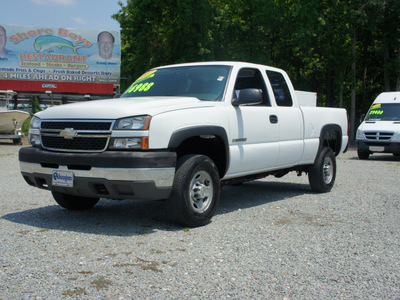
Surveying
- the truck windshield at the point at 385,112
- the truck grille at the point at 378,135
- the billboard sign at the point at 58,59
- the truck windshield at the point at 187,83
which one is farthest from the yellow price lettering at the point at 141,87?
the billboard sign at the point at 58,59

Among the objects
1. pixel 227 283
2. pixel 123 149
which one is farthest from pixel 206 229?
pixel 227 283

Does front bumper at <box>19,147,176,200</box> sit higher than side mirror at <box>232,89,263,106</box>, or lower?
lower

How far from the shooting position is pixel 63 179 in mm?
5191

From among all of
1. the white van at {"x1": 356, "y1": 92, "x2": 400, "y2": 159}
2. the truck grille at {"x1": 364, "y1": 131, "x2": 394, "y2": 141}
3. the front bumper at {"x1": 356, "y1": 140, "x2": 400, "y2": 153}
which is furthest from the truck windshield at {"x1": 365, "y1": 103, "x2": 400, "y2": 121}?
the front bumper at {"x1": 356, "y1": 140, "x2": 400, "y2": 153}

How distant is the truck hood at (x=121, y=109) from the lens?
4977mm

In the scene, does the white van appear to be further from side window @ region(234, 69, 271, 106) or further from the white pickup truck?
side window @ region(234, 69, 271, 106)

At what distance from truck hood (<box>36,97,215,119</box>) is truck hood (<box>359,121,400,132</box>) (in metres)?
12.2

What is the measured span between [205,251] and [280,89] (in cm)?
367

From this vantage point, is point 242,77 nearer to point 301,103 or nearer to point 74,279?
point 301,103

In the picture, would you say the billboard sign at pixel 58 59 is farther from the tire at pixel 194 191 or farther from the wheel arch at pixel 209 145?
the tire at pixel 194 191

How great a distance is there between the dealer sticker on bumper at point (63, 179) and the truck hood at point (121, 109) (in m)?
0.63

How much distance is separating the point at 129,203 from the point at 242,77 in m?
2.48

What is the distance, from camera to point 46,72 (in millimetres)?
37344

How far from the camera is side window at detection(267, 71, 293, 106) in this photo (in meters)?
7.21
